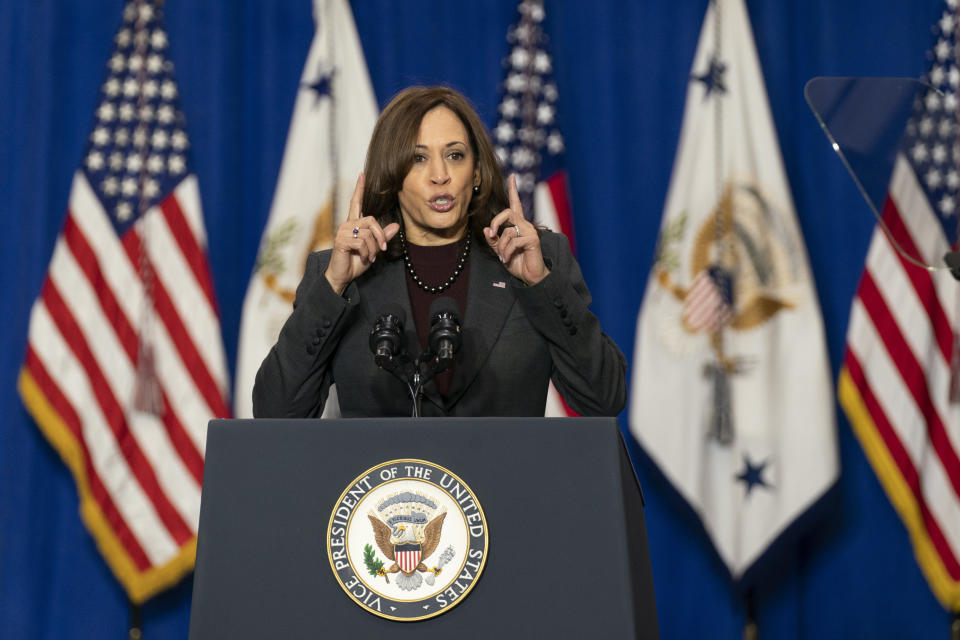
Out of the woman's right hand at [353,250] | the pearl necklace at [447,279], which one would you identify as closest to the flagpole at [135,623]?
the pearl necklace at [447,279]

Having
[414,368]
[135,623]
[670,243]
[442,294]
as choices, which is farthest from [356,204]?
[135,623]

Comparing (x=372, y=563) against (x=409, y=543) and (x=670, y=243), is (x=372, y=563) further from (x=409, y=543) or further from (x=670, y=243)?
(x=670, y=243)

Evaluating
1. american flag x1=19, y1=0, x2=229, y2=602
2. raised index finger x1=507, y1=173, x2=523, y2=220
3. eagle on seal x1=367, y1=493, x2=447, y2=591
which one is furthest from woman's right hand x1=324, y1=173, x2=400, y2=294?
american flag x1=19, y1=0, x2=229, y2=602

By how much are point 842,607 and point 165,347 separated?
99.8 inches

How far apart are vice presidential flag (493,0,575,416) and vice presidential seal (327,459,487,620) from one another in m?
2.49

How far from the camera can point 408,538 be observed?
1.23m

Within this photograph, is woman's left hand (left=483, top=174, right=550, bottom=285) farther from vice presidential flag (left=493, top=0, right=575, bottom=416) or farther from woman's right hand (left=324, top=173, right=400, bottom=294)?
vice presidential flag (left=493, top=0, right=575, bottom=416)

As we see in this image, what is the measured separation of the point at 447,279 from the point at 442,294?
0.14ft

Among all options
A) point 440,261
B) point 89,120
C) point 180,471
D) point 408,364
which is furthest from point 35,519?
→ point 408,364

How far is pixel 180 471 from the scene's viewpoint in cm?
351

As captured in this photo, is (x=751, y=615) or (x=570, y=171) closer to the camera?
(x=751, y=615)

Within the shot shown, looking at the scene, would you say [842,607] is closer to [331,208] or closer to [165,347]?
[331,208]

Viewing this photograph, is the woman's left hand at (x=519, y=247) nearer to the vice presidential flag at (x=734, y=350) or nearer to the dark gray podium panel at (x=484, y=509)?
the dark gray podium panel at (x=484, y=509)

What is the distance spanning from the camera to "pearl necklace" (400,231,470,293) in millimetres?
1955
